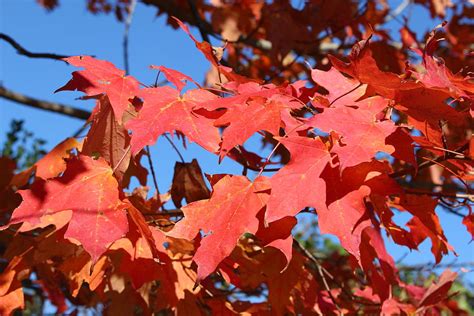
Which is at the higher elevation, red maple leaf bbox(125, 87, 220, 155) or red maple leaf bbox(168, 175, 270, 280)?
red maple leaf bbox(125, 87, 220, 155)

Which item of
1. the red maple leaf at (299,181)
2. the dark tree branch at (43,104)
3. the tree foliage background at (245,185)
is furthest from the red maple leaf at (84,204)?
the dark tree branch at (43,104)

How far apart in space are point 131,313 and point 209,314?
231 millimetres

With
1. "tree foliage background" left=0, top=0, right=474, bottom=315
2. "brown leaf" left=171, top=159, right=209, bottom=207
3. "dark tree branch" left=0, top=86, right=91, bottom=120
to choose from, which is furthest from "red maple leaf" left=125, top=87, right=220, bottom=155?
"dark tree branch" left=0, top=86, right=91, bottom=120

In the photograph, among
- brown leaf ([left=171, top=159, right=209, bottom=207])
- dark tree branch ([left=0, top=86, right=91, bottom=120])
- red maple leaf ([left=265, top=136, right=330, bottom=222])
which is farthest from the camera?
dark tree branch ([left=0, top=86, right=91, bottom=120])

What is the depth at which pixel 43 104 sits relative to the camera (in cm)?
292

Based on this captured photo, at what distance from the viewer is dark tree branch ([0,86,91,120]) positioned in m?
2.89

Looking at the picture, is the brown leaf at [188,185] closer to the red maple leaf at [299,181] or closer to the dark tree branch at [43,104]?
the red maple leaf at [299,181]

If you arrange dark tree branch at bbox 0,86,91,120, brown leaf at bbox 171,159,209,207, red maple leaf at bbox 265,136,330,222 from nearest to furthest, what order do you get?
1. red maple leaf at bbox 265,136,330,222
2. brown leaf at bbox 171,159,209,207
3. dark tree branch at bbox 0,86,91,120

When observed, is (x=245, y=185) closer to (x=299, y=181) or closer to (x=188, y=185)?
(x=299, y=181)

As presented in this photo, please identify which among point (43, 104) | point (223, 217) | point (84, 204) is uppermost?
point (43, 104)

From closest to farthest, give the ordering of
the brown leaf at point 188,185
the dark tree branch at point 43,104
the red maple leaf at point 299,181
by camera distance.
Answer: the red maple leaf at point 299,181, the brown leaf at point 188,185, the dark tree branch at point 43,104

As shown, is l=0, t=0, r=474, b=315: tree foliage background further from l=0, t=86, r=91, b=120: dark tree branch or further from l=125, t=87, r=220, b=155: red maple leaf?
l=0, t=86, r=91, b=120: dark tree branch

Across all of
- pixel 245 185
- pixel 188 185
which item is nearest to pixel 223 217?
pixel 245 185

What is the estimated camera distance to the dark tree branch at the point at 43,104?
289cm
